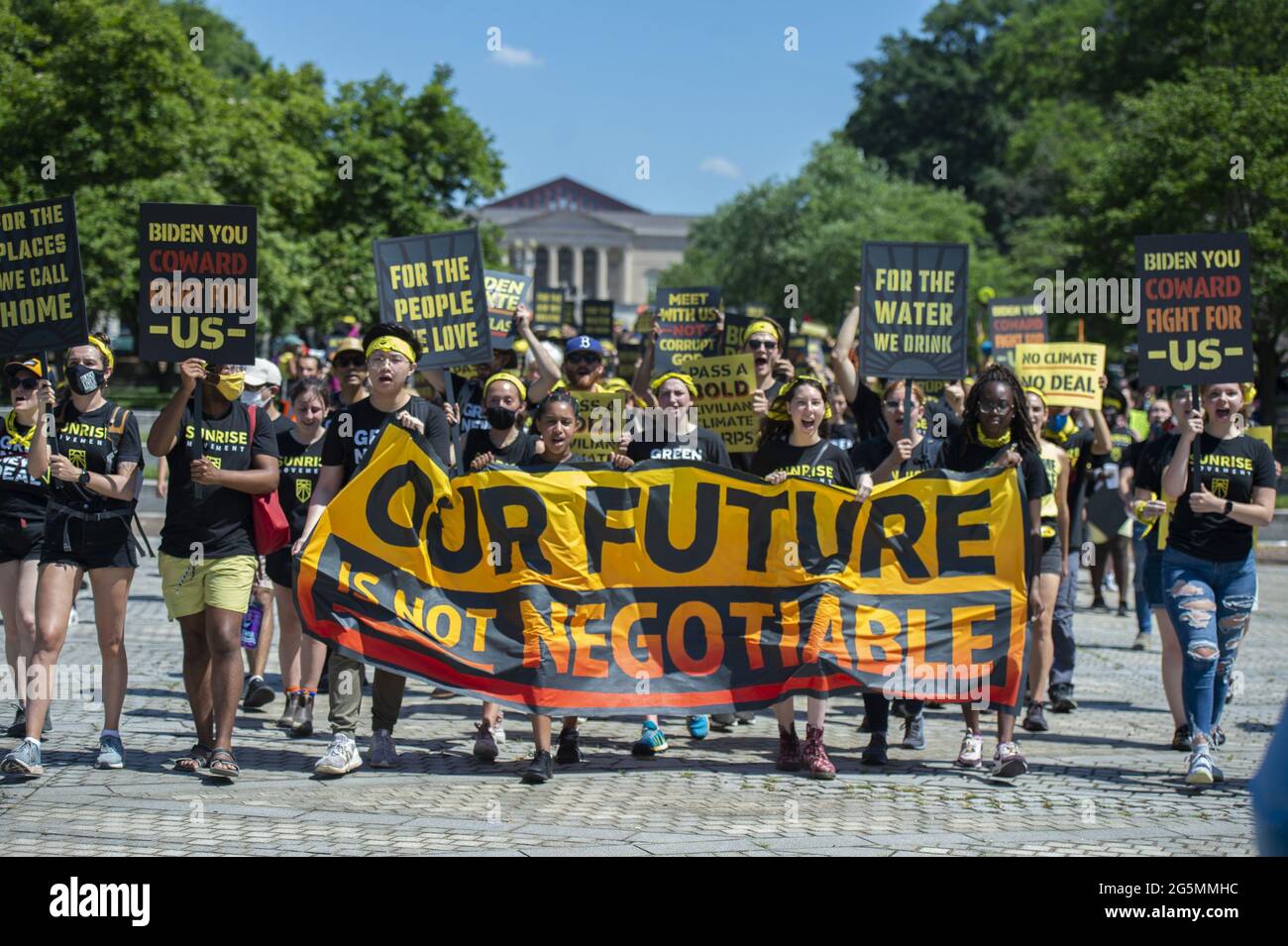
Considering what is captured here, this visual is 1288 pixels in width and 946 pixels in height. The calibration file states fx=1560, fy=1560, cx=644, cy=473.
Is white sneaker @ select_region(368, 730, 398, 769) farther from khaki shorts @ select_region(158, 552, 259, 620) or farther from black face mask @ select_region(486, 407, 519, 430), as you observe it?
black face mask @ select_region(486, 407, 519, 430)

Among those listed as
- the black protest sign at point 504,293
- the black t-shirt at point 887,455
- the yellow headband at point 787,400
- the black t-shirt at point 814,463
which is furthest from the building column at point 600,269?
the black t-shirt at point 814,463

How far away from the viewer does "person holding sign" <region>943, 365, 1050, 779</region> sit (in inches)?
317

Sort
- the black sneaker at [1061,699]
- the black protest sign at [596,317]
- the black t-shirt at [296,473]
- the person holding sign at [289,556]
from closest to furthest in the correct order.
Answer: the person holding sign at [289,556] < the black t-shirt at [296,473] < the black sneaker at [1061,699] < the black protest sign at [596,317]

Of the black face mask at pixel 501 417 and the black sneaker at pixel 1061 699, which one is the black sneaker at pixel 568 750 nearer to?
the black face mask at pixel 501 417

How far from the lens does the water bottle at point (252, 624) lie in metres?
9.57

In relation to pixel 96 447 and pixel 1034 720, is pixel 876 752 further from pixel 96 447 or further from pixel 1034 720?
pixel 96 447

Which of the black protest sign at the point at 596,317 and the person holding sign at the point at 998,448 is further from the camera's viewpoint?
the black protest sign at the point at 596,317

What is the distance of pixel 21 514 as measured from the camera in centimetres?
806

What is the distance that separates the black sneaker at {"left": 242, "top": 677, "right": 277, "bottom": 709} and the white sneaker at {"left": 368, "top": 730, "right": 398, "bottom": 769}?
1828mm

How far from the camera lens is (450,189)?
5262cm

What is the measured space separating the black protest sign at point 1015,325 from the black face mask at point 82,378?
10425 millimetres

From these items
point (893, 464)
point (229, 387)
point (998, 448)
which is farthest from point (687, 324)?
point (229, 387)

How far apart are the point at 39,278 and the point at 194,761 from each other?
103 inches

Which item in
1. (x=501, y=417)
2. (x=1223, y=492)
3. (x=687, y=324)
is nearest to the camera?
(x=1223, y=492)
